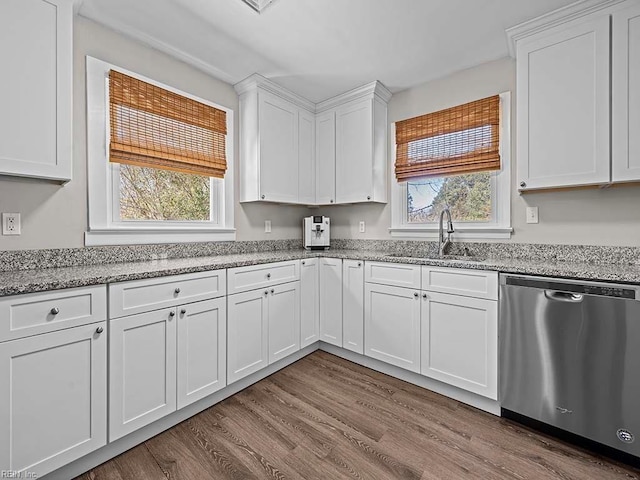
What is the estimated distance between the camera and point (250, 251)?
115 inches

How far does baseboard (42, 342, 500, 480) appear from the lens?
147 cm

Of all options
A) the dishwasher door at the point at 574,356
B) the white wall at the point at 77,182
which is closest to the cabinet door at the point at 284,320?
the white wall at the point at 77,182

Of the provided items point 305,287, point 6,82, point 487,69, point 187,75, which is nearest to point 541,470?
point 305,287

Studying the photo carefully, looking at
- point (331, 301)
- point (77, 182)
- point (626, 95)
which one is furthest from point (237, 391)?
point (626, 95)

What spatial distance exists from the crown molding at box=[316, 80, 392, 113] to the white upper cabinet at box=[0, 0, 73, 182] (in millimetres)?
2084

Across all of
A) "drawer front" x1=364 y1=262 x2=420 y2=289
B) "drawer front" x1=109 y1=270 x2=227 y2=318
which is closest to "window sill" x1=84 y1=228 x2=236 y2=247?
"drawer front" x1=109 y1=270 x2=227 y2=318

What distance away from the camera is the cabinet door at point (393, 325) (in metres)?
2.26

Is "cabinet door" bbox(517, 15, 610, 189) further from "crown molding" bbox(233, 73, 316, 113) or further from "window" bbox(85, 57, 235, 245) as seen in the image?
"window" bbox(85, 57, 235, 245)

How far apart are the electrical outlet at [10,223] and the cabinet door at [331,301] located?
2028 mm

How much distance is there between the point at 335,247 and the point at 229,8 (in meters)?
2.30

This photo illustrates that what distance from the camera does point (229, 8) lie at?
6.02 feet

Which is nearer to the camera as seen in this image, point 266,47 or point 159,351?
point 159,351

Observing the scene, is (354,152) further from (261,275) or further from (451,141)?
(261,275)

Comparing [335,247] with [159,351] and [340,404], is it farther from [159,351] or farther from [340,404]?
[159,351]
